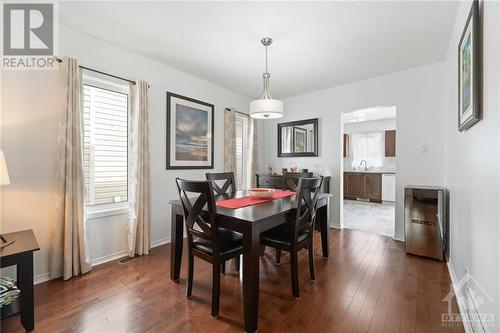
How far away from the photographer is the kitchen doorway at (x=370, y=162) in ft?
19.3

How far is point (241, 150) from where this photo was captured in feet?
15.3

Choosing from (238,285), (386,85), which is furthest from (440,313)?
(386,85)

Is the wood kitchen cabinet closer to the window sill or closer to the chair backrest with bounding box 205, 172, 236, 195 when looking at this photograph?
the chair backrest with bounding box 205, 172, 236, 195

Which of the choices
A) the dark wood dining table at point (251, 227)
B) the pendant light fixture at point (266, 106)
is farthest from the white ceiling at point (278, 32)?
the dark wood dining table at point (251, 227)

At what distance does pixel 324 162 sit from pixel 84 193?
12.4 ft

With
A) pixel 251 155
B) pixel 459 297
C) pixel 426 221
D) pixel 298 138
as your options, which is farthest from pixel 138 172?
pixel 426 221

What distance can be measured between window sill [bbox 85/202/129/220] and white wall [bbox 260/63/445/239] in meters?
3.39

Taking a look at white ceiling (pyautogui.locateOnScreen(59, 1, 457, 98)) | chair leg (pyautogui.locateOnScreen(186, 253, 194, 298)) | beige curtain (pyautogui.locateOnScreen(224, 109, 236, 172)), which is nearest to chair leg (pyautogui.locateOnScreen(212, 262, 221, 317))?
chair leg (pyautogui.locateOnScreen(186, 253, 194, 298))

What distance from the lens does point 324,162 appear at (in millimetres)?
4277

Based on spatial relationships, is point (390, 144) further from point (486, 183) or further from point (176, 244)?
point (176, 244)

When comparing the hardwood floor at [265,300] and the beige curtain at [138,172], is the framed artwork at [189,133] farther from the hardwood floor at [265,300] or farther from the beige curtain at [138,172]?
the hardwood floor at [265,300]

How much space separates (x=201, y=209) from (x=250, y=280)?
0.66 meters

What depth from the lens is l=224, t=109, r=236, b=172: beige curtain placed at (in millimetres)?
4059

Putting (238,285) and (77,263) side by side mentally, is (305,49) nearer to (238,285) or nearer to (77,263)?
(238,285)
